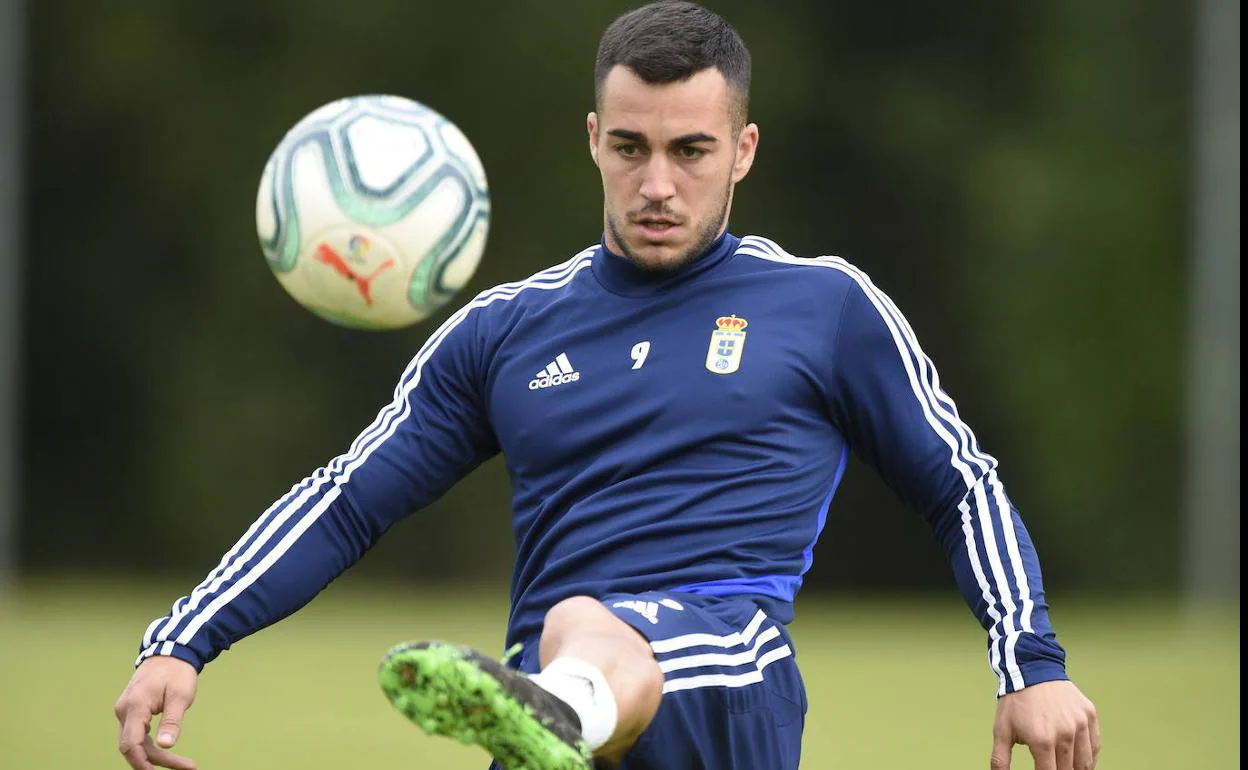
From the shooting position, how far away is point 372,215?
4.19m

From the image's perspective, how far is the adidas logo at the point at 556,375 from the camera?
3.53 m

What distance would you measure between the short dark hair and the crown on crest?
0.35m

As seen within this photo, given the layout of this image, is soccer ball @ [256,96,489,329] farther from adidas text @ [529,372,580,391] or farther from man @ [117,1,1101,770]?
adidas text @ [529,372,580,391]

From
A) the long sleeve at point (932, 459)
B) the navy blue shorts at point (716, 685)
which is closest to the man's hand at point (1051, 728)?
the long sleeve at point (932, 459)

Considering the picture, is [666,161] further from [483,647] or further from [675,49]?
[483,647]

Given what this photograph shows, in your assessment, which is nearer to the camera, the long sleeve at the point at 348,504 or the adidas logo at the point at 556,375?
the long sleeve at the point at 348,504

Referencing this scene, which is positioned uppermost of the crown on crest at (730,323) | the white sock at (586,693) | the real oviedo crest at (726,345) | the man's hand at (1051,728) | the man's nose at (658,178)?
the man's nose at (658,178)

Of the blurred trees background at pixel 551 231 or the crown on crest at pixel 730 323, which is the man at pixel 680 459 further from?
the blurred trees background at pixel 551 231

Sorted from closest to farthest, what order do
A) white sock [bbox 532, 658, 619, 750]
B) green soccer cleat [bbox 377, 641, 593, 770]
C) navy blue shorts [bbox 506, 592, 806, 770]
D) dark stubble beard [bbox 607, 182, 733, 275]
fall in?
green soccer cleat [bbox 377, 641, 593, 770] < white sock [bbox 532, 658, 619, 750] < navy blue shorts [bbox 506, 592, 806, 770] < dark stubble beard [bbox 607, 182, 733, 275]

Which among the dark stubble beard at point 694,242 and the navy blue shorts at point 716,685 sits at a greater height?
the dark stubble beard at point 694,242

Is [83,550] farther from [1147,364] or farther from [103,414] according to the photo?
[1147,364]

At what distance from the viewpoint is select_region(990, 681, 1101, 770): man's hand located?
3078 millimetres

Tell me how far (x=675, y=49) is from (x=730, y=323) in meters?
0.50

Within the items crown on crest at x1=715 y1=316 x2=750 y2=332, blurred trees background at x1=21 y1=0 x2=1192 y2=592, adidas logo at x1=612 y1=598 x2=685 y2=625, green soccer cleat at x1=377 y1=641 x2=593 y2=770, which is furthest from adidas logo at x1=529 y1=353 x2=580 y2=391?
blurred trees background at x1=21 y1=0 x2=1192 y2=592
